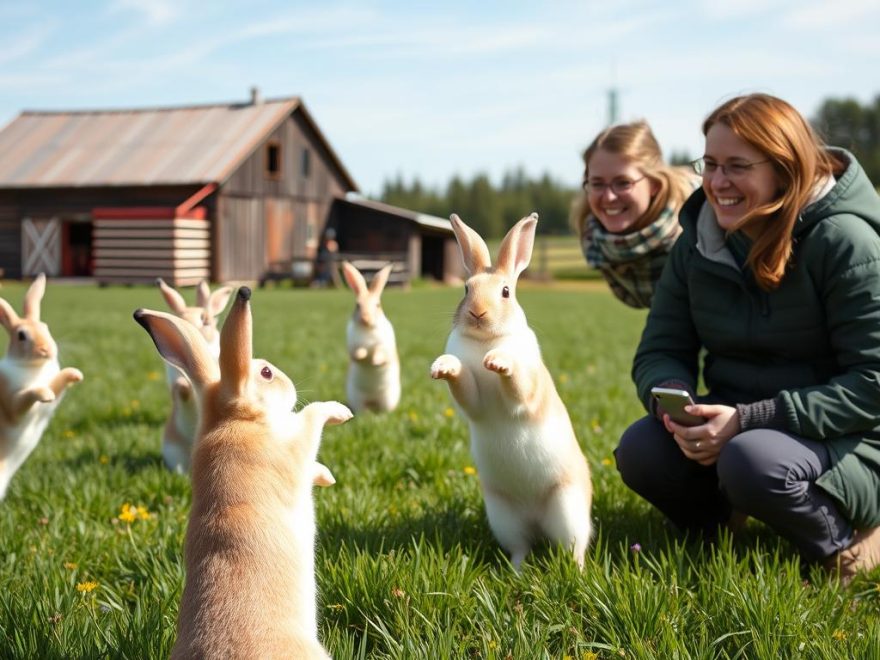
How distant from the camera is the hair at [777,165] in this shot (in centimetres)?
293

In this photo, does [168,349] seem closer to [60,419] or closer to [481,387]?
[481,387]

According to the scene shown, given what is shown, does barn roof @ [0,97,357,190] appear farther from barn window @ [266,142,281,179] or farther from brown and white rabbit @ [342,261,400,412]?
→ brown and white rabbit @ [342,261,400,412]

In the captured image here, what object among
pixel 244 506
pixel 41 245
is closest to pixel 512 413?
pixel 244 506

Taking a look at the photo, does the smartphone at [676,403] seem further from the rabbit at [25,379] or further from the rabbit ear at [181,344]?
the rabbit at [25,379]

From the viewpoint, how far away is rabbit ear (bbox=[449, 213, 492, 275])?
8.88 feet

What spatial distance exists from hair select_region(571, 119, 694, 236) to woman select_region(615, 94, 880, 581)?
50cm

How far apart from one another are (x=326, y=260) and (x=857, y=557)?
2571 cm

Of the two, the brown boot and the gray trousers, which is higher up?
the gray trousers

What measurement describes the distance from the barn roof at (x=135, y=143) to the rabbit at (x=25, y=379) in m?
18.9

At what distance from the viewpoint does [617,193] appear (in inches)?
149

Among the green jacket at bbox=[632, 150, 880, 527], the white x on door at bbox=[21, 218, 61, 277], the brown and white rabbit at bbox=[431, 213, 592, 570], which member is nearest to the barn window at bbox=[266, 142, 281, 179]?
the white x on door at bbox=[21, 218, 61, 277]

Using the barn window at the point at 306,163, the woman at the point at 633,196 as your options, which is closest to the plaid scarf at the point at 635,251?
the woman at the point at 633,196

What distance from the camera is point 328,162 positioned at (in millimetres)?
29734

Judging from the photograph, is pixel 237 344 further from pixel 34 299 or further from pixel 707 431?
pixel 34 299
